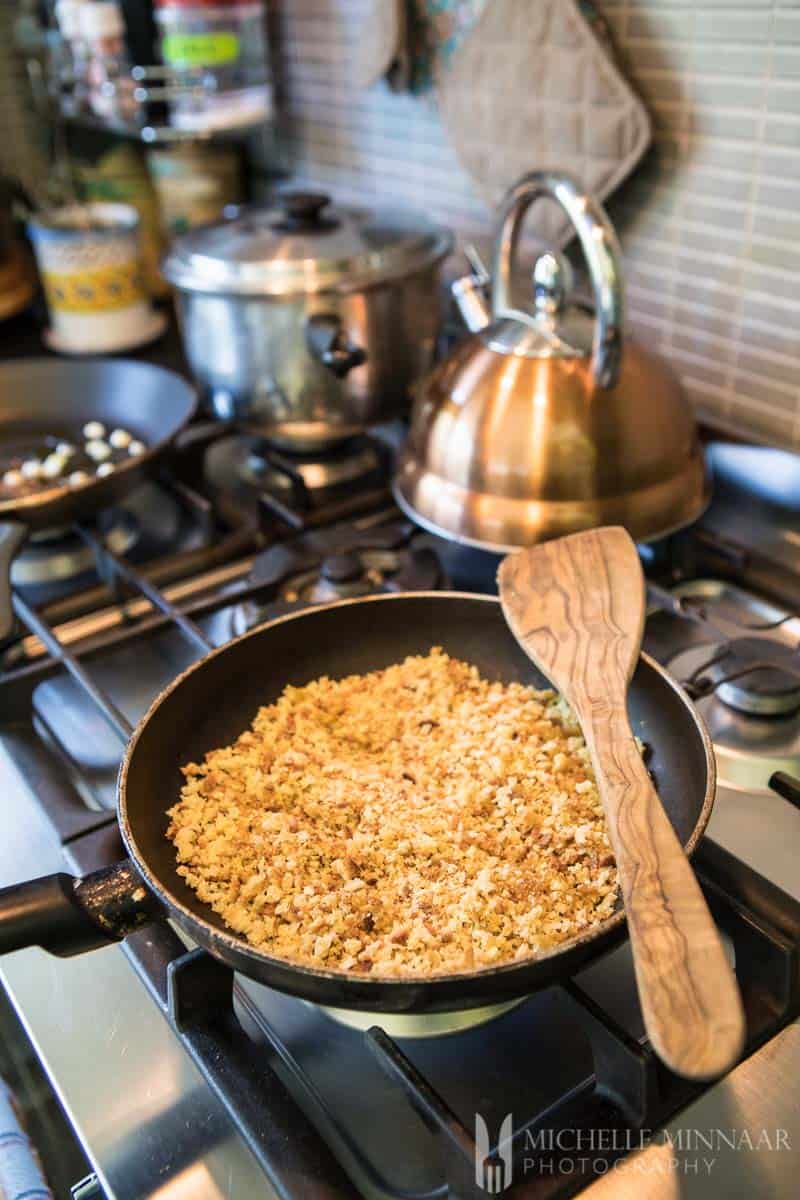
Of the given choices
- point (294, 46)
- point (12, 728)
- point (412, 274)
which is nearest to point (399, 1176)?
point (12, 728)

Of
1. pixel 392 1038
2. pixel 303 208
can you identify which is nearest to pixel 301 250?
pixel 303 208

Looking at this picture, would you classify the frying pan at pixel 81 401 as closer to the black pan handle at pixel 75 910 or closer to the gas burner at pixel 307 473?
the gas burner at pixel 307 473

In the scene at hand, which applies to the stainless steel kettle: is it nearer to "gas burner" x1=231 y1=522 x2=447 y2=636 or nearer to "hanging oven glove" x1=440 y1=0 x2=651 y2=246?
"gas burner" x1=231 y1=522 x2=447 y2=636

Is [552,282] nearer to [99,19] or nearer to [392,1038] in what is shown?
[392,1038]

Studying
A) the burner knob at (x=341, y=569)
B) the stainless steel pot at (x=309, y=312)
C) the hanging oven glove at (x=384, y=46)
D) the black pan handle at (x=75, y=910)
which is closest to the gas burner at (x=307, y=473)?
the stainless steel pot at (x=309, y=312)

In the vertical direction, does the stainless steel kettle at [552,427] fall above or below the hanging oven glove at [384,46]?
below

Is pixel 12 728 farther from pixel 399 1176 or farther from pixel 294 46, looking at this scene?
pixel 294 46
